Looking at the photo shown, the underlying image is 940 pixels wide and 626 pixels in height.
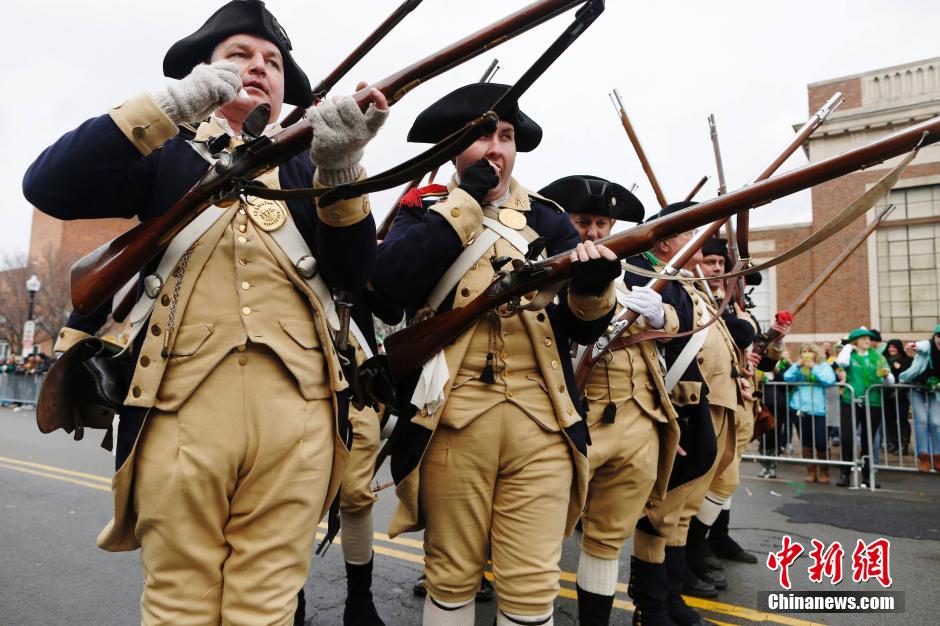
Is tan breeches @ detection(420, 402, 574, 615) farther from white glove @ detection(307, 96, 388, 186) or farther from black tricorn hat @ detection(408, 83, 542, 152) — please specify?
black tricorn hat @ detection(408, 83, 542, 152)

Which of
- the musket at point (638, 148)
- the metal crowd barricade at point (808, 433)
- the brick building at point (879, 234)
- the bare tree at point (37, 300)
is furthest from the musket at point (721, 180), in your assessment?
the bare tree at point (37, 300)

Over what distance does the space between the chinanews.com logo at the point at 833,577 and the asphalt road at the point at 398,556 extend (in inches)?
2.5

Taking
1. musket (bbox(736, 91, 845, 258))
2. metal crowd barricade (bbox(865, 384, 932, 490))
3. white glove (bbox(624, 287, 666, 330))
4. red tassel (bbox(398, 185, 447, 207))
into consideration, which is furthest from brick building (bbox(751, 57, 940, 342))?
red tassel (bbox(398, 185, 447, 207))

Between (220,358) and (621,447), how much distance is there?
196 cm

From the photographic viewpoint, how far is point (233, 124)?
2303 mm

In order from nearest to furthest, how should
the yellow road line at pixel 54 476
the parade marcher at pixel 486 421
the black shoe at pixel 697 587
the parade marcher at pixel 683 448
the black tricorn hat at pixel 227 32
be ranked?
the black tricorn hat at pixel 227 32, the parade marcher at pixel 486 421, the parade marcher at pixel 683 448, the black shoe at pixel 697 587, the yellow road line at pixel 54 476

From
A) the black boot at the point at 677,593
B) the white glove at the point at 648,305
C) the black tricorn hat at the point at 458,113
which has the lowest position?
the black boot at the point at 677,593

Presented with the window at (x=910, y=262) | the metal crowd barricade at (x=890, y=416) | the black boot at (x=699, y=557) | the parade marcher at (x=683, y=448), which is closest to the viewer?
the parade marcher at (x=683, y=448)

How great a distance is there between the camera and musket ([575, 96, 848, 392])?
330 cm

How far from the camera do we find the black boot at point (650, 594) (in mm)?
3451

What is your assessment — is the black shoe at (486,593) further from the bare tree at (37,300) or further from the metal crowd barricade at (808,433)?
the bare tree at (37,300)

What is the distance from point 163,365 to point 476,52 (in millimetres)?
1340

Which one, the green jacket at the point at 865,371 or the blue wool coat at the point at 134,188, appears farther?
the green jacket at the point at 865,371

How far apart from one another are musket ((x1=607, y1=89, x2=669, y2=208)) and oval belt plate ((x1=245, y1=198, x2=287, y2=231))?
3096 millimetres
